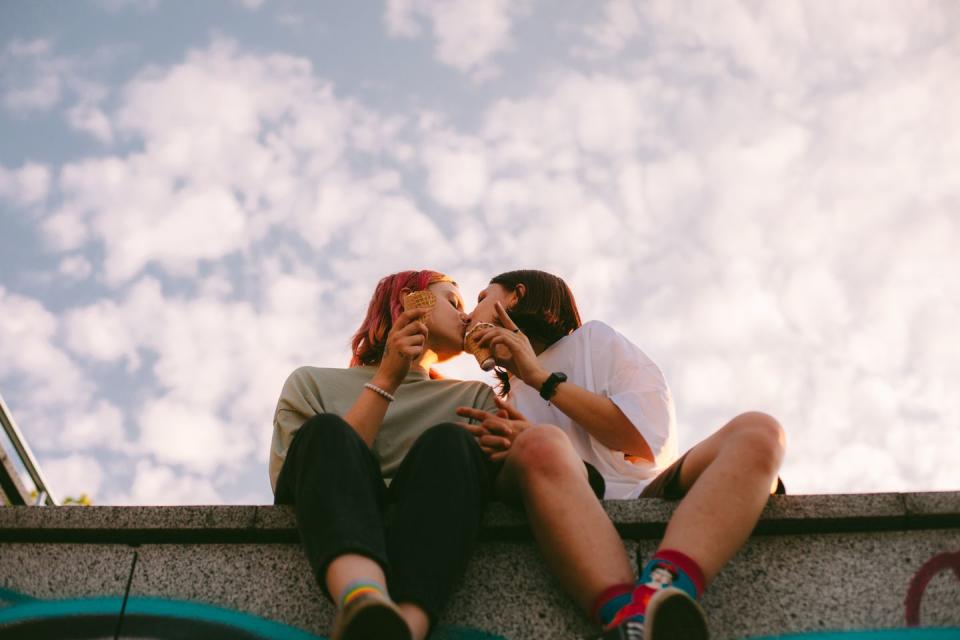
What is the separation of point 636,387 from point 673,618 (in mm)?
1563

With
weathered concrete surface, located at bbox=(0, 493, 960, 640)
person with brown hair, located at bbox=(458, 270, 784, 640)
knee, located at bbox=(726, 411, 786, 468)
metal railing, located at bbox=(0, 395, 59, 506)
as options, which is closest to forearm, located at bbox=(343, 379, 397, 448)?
person with brown hair, located at bbox=(458, 270, 784, 640)

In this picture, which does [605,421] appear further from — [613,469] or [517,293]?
[517,293]

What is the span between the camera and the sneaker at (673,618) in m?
2.16

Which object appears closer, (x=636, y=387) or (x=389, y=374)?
(x=389, y=374)

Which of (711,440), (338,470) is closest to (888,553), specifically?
(711,440)

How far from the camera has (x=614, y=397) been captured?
140 inches

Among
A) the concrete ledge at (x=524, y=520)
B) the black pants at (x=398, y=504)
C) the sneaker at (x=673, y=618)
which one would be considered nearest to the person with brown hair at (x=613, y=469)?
the sneaker at (x=673, y=618)

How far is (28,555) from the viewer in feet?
10.6

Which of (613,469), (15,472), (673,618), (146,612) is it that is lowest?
(15,472)

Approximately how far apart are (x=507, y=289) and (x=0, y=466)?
3.28m

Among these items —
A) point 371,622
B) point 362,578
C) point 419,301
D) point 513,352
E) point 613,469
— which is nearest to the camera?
point 371,622

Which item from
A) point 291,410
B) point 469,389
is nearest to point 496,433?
point 469,389

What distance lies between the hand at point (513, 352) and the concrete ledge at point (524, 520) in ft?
2.60

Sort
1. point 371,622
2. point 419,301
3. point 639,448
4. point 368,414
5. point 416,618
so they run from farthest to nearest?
point 419,301
point 639,448
point 368,414
point 416,618
point 371,622
